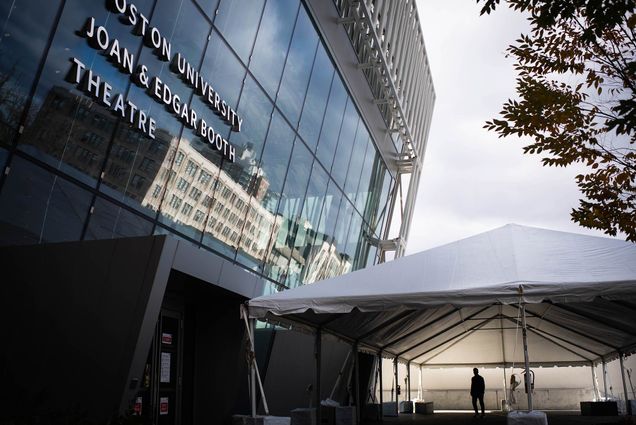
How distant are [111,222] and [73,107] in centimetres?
202

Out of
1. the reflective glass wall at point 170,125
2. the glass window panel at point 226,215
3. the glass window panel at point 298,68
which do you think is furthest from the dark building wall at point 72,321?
the glass window panel at point 298,68

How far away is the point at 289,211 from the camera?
18.2m

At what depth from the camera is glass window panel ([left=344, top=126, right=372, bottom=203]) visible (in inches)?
950

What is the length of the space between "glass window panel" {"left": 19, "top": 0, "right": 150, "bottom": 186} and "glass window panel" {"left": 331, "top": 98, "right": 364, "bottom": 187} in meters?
12.4

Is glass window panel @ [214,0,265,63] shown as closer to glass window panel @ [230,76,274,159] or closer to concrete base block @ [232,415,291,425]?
glass window panel @ [230,76,274,159]

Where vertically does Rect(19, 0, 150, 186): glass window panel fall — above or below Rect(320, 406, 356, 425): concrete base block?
above

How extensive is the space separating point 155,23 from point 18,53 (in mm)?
3160

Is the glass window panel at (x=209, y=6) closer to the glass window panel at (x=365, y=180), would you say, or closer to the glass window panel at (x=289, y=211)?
the glass window panel at (x=289, y=211)

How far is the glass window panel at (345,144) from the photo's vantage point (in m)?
22.3

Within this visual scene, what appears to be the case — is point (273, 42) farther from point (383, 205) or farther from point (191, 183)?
point (383, 205)

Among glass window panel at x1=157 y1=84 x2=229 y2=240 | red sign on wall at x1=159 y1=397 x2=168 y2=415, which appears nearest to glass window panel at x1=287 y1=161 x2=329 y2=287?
glass window panel at x1=157 y1=84 x2=229 y2=240

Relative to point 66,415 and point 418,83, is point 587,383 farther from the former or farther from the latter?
point 66,415

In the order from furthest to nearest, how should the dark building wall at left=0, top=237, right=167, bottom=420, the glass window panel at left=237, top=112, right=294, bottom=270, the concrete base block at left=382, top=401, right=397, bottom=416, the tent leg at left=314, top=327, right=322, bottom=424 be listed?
the concrete base block at left=382, top=401, right=397, bottom=416 → the glass window panel at left=237, top=112, right=294, bottom=270 → the tent leg at left=314, top=327, right=322, bottom=424 → the dark building wall at left=0, top=237, right=167, bottom=420

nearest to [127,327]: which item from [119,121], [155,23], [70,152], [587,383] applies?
[70,152]
